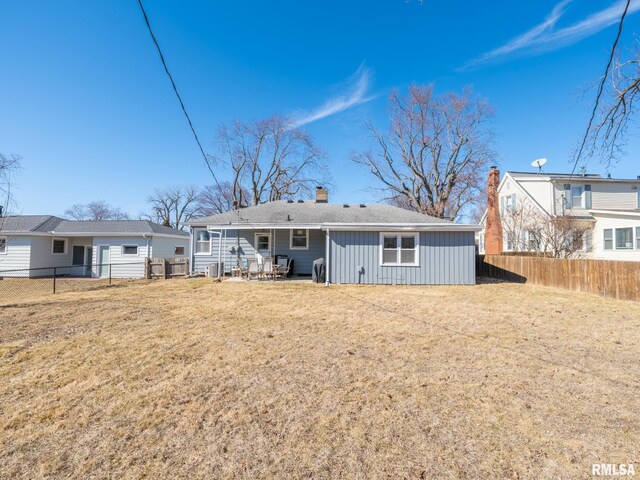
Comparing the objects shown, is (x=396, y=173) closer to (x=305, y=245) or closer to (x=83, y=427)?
(x=305, y=245)

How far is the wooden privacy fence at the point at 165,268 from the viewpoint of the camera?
613 inches

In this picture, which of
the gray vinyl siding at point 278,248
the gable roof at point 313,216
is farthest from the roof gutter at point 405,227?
the gray vinyl siding at point 278,248

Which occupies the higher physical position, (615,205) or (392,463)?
(615,205)

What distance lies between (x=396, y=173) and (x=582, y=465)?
26.4 meters

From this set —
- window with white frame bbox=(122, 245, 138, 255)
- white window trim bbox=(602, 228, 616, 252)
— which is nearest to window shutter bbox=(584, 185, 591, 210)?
white window trim bbox=(602, 228, 616, 252)

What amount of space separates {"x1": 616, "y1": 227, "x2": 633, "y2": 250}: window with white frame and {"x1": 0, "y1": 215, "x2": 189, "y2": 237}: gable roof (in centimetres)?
2657

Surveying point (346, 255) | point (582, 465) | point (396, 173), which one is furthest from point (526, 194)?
point (582, 465)

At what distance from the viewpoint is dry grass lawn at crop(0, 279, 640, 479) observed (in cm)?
226

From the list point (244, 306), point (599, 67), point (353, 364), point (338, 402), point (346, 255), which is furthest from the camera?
point (346, 255)

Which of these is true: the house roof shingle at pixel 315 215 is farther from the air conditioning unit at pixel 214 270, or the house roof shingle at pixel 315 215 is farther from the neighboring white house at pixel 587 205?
the neighboring white house at pixel 587 205

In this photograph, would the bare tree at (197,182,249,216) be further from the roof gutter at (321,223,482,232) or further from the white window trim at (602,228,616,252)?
the white window trim at (602,228,616,252)

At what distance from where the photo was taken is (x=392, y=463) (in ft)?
7.30

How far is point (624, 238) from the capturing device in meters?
15.5

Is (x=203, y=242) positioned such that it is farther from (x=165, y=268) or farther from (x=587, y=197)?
(x=587, y=197)
